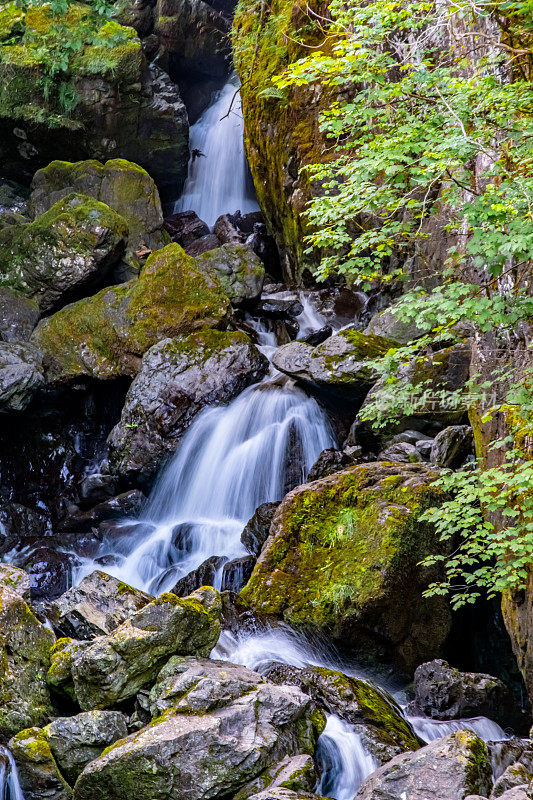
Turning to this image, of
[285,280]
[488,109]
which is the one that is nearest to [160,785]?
[488,109]

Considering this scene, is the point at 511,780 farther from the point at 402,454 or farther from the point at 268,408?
the point at 268,408

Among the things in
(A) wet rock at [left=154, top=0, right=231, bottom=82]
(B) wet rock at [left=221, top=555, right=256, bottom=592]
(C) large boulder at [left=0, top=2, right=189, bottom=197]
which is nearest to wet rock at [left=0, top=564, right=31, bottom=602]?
(B) wet rock at [left=221, top=555, right=256, bottom=592]

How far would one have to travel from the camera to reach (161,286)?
11727 millimetres

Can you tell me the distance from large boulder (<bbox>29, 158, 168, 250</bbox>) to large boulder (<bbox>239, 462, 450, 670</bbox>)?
31.1 feet

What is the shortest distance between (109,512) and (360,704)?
586cm

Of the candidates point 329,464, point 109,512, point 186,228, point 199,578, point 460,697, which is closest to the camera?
point 460,697

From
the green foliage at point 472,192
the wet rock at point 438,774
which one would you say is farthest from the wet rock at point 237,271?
the wet rock at point 438,774

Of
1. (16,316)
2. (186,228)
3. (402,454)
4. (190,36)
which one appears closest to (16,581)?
(402,454)

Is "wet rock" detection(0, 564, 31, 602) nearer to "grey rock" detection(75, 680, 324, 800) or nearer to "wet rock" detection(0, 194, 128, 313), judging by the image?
"grey rock" detection(75, 680, 324, 800)

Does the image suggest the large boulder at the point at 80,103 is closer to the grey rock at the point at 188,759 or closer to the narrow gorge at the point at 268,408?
the narrow gorge at the point at 268,408

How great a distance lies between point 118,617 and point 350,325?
7.41m

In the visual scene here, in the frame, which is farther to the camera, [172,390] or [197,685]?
[172,390]

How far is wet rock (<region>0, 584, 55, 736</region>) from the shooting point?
15.5 feet

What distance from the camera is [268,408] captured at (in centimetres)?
1012
